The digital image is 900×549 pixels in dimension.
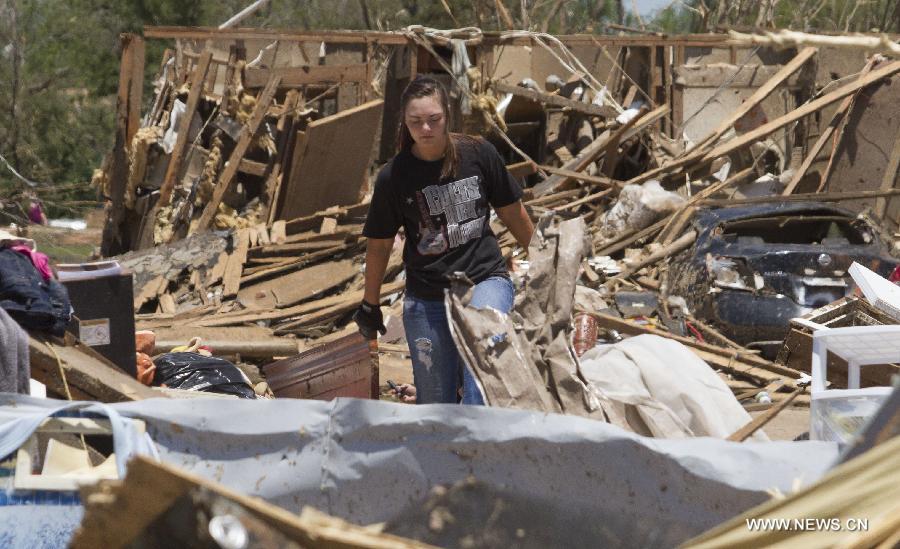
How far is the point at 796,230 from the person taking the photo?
965 centimetres

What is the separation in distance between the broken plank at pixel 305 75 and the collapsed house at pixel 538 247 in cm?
3

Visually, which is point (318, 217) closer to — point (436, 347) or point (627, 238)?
point (627, 238)

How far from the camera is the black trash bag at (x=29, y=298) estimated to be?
13.4ft

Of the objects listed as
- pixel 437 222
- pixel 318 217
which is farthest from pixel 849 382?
pixel 318 217

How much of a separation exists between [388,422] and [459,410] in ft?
0.72

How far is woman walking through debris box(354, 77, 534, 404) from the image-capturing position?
4672 mm

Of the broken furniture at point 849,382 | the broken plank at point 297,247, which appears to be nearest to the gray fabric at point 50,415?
the broken furniture at point 849,382

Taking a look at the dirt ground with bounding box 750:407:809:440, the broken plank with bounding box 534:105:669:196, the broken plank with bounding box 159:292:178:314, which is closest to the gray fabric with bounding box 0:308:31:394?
the dirt ground with bounding box 750:407:809:440

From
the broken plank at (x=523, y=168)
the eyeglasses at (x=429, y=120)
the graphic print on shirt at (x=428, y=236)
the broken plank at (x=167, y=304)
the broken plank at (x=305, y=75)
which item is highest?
the broken plank at (x=305, y=75)

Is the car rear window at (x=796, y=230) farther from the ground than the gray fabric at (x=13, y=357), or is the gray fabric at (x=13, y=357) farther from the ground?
the gray fabric at (x=13, y=357)

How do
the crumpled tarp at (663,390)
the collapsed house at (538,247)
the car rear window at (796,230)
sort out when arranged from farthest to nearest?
the car rear window at (796,230) → the crumpled tarp at (663,390) → the collapsed house at (538,247)

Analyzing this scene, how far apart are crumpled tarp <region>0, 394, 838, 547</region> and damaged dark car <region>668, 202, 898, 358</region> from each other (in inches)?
222

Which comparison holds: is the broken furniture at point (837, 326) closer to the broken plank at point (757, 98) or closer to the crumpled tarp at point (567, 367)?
the crumpled tarp at point (567, 367)

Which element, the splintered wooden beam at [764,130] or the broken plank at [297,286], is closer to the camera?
the broken plank at [297,286]
